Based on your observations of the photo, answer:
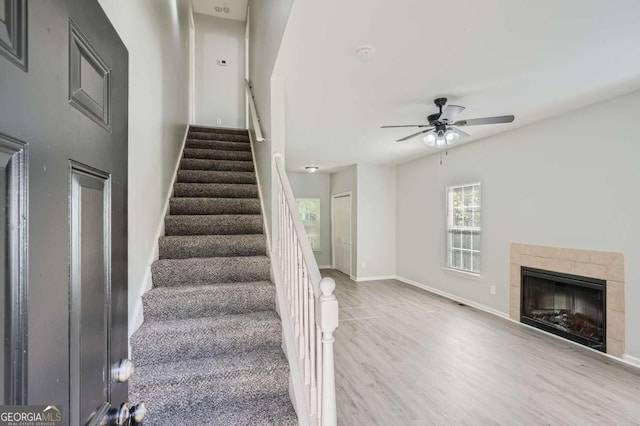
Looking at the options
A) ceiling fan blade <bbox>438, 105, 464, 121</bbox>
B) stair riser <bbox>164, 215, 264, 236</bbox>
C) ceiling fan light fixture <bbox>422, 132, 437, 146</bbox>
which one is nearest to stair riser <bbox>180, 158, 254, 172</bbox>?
stair riser <bbox>164, 215, 264, 236</bbox>

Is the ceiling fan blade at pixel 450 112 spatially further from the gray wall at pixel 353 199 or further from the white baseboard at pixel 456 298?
the gray wall at pixel 353 199

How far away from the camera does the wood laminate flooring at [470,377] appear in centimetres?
212

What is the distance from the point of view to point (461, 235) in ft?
16.3

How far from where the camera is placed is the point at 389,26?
1.83m

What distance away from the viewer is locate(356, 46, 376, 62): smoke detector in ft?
6.79

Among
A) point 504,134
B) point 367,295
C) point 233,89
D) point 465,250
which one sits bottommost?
point 367,295

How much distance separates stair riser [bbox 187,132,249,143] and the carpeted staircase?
4.99ft

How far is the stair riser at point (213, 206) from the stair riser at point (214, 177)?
47 centimetres

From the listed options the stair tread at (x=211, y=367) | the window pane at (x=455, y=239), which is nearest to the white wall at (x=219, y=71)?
the window pane at (x=455, y=239)

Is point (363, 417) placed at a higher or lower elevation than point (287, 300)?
lower

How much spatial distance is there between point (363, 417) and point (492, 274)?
3248 mm

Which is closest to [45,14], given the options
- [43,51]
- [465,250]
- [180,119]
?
[43,51]

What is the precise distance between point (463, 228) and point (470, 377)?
2824mm

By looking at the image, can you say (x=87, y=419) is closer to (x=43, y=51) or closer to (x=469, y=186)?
(x=43, y=51)
